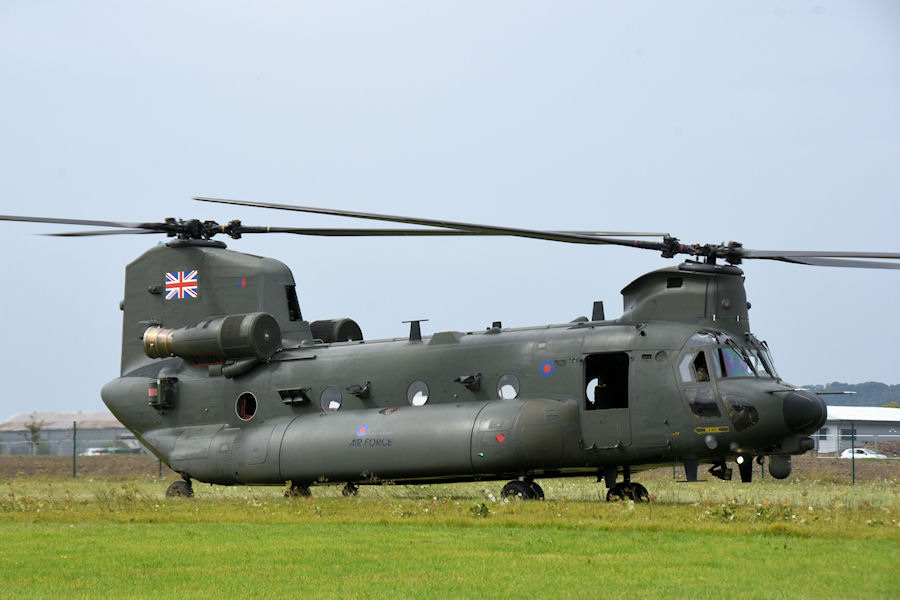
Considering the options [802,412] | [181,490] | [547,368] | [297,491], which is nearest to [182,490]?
[181,490]

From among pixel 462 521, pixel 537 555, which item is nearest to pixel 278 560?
pixel 537 555

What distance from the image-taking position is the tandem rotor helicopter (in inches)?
774

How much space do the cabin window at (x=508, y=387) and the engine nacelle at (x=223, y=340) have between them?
5876 millimetres

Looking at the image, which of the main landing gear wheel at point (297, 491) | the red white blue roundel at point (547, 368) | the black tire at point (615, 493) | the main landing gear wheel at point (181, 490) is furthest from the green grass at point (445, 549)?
the main landing gear wheel at point (181, 490)

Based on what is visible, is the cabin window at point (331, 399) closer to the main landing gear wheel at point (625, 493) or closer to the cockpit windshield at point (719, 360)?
the main landing gear wheel at point (625, 493)

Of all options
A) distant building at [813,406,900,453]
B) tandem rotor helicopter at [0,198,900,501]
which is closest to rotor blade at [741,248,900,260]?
tandem rotor helicopter at [0,198,900,501]

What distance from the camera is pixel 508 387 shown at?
2139cm

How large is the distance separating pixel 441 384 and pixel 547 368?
7.89ft

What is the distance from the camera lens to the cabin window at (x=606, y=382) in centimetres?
2091

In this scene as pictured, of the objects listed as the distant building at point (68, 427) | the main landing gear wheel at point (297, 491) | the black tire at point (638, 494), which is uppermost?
the black tire at point (638, 494)

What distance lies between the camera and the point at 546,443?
1995cm

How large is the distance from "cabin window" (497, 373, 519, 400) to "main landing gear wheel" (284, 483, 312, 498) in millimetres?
4961

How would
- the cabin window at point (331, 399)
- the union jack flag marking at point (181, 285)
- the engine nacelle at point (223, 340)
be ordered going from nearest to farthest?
the cabin window at point (331, 399) → the engine nacelle at point (223, 340) → the union jack flag marking at point (181, 285)

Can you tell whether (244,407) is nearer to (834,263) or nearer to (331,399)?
(331,399)
